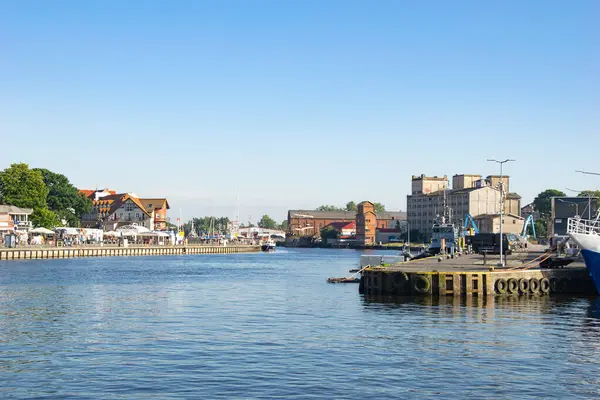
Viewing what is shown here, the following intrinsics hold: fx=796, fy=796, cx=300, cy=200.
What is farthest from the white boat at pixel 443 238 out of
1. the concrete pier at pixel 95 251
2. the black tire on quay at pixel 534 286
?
the concrete pier at pixel 95 251

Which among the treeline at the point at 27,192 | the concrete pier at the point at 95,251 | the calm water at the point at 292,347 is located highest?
the treeline at the point at 27,192

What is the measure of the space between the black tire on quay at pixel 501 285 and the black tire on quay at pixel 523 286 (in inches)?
60.6

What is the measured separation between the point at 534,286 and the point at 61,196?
5465 inches

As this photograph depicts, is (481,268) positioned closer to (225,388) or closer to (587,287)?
(587,287)

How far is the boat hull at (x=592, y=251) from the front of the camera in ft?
197

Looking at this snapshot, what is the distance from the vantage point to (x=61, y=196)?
597 feet

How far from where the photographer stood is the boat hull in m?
60.0

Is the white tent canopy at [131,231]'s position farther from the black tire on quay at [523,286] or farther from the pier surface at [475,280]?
the black tire on quay at [523,286]

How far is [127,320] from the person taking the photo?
46562 millimetres

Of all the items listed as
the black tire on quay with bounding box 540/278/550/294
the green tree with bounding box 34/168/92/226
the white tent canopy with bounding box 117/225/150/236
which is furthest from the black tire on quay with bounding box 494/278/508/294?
the green tree with bounding box 34/168/92/226

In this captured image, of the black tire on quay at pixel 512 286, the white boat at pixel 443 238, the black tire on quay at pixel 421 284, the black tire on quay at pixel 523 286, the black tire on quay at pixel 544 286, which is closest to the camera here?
the black tire on quay at pixel 421 284

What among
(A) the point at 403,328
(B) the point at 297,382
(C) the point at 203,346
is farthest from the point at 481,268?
(B) the point at 297,382

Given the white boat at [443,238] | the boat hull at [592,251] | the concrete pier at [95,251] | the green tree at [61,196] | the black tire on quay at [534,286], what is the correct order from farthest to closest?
the green tree at [61,196] < the concrete pier at [95,251] < the white boat at [443,238] < the black tire on quay at [534,286] < the boat hull at [592,251]

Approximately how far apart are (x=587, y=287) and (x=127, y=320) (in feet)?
129
